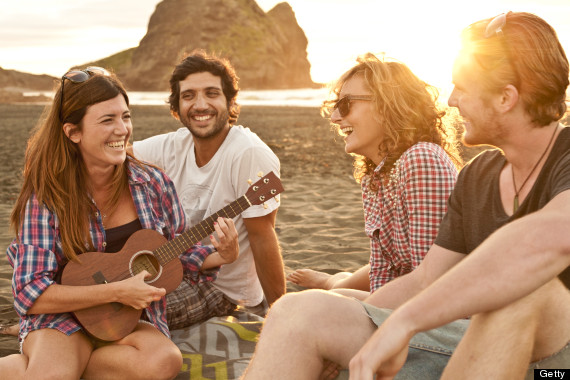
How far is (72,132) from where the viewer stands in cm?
380

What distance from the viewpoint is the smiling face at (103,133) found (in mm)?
3770

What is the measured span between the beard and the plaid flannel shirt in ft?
2.52

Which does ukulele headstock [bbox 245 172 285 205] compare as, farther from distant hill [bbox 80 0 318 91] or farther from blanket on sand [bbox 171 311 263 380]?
distant hill [bbox 80 0 318 91]

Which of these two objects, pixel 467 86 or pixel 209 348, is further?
pixel 209 348

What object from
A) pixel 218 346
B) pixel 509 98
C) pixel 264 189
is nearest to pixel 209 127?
pixel 264 189

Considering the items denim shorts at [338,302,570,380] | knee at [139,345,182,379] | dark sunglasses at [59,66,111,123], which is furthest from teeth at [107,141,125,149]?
denim shorts at [338,302,570,380]

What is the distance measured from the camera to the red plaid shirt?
3221mm

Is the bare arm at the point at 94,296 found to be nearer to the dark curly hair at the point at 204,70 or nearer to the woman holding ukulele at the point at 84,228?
the woman holding ukulele at the point at 84,228

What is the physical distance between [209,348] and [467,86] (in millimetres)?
2347

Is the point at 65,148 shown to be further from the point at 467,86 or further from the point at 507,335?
the point at 507,335

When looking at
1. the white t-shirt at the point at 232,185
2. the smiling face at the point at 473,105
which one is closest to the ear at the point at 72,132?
the white t-shirt at the point at 232,185

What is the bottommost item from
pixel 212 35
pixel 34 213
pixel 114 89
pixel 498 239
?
pixel 34 213

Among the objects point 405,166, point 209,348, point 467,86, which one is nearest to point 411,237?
point 405,166

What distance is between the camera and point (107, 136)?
3.78 meters
